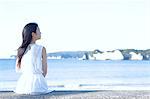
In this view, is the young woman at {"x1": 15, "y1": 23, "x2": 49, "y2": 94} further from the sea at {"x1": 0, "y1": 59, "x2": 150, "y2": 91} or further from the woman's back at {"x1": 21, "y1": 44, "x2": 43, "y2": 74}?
the sea at {"x1": 0, "y1": 59, "x2": 150, "y2": 91}

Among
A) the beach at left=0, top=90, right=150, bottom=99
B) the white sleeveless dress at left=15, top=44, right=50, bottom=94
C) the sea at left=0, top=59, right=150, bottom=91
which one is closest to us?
the beach at left=0, top=90, right=150, bottom=99

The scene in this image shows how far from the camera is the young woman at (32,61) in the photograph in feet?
16.0

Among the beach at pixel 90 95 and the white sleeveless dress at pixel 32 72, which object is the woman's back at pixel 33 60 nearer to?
the white sleeveless dress at pixel 32 72

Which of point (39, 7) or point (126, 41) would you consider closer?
point (39, 7)

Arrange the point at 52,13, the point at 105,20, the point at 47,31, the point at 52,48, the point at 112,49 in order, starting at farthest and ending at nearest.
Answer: the point at 112,49
the point at 105,20
the point at 52,13
the point at 47,31
the point at 52,48

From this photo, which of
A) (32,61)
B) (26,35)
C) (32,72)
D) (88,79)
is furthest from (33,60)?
(88,79)

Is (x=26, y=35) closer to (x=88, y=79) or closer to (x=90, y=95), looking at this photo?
(x=90, y=95)

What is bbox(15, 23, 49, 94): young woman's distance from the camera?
4.89m

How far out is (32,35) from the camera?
4941mm

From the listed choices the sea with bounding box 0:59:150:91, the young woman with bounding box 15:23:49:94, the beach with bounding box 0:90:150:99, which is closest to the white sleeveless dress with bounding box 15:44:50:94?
the young woman with bounding box 15:23:49:94

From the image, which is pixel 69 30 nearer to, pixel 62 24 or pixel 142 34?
pixel 62 24

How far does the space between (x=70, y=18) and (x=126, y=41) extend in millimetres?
6349

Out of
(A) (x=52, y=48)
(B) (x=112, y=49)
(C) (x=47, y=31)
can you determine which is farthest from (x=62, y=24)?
(B) (x=112, y=49)

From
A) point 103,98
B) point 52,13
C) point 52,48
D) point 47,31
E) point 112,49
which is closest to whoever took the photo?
point 103,98
